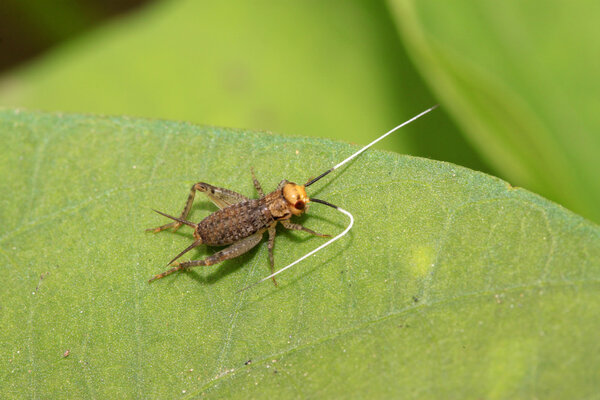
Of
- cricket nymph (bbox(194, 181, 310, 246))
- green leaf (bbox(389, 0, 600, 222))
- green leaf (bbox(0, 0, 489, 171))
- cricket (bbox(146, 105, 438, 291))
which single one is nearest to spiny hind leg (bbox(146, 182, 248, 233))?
cricket (bbox(146, 105, 438, 291))

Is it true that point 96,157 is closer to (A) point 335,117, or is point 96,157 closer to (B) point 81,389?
(B) point 81,389

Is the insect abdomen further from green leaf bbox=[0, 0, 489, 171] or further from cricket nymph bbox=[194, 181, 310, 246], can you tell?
green leaf bbox=[0, 0, 489, 171]

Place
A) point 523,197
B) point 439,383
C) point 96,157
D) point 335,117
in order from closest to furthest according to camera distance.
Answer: point 439,383 → point 523,197 → point 96,157 → point 335,117

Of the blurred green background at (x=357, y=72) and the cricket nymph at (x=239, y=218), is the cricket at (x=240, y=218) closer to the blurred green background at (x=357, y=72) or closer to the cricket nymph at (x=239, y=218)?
the cricket nymph at (x=239, y=218)

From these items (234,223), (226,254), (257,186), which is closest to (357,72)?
(257,186)

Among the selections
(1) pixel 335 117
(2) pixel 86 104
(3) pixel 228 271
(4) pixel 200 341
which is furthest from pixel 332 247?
(2) pixel 86 104

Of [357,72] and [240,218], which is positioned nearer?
[240,218]

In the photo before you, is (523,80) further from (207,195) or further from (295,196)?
(207,195)
